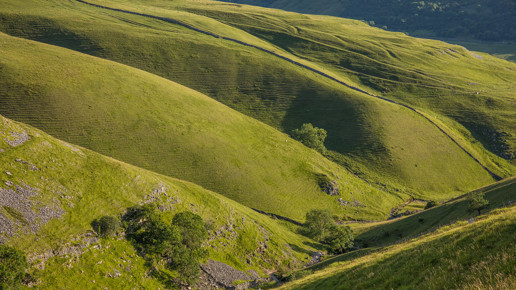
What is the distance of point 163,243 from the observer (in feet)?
173

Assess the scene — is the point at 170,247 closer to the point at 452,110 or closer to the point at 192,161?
the point at 192,161

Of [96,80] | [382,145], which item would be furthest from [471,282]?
[382,145]

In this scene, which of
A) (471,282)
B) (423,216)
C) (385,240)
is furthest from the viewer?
(423,216)

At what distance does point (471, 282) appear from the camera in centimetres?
1566

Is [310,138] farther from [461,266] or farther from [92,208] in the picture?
[461,266]

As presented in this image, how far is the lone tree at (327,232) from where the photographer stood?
8375 centimetres

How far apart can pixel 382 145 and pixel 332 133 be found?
2410 cm

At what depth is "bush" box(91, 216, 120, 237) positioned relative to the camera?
164 ft

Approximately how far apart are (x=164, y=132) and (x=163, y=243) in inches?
2516

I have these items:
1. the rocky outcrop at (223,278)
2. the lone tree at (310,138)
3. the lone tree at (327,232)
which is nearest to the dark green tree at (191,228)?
the rocky outcrop at (223,278)

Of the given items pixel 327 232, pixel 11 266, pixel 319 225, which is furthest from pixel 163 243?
pixel 327 232

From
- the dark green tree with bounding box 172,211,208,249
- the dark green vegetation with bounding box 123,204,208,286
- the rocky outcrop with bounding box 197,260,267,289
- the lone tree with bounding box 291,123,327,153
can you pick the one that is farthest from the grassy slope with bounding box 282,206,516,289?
the lone tree with bounding box 291,123,327,153

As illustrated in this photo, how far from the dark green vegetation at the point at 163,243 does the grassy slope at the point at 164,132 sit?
4134 centimetres

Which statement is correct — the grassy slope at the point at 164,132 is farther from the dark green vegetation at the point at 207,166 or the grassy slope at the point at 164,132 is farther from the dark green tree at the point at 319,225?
the dark green tree at the point at 319,225
